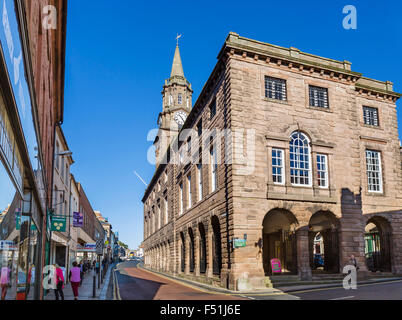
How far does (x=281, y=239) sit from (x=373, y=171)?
26.7 feet

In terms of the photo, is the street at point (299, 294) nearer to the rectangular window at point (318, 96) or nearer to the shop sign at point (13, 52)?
the rectangular window at point (318, 96)

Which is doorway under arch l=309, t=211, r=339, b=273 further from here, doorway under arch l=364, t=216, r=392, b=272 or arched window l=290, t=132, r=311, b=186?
doorway under arch l=364, t=216, r=392, b=272

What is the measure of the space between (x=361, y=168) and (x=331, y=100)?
5226mm

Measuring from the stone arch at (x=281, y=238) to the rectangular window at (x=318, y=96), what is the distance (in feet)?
24.6

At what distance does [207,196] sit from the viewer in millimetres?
27328

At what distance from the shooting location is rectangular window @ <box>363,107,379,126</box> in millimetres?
29177

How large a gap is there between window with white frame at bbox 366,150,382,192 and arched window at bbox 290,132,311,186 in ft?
19.3

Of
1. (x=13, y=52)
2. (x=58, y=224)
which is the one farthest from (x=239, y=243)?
(x=13, y=52)

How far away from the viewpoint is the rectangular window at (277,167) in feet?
78.5

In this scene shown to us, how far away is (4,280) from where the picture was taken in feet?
16.7

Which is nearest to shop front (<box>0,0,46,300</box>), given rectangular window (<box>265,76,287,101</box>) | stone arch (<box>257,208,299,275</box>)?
stone arch (<box>257,208,299,275</box>)
